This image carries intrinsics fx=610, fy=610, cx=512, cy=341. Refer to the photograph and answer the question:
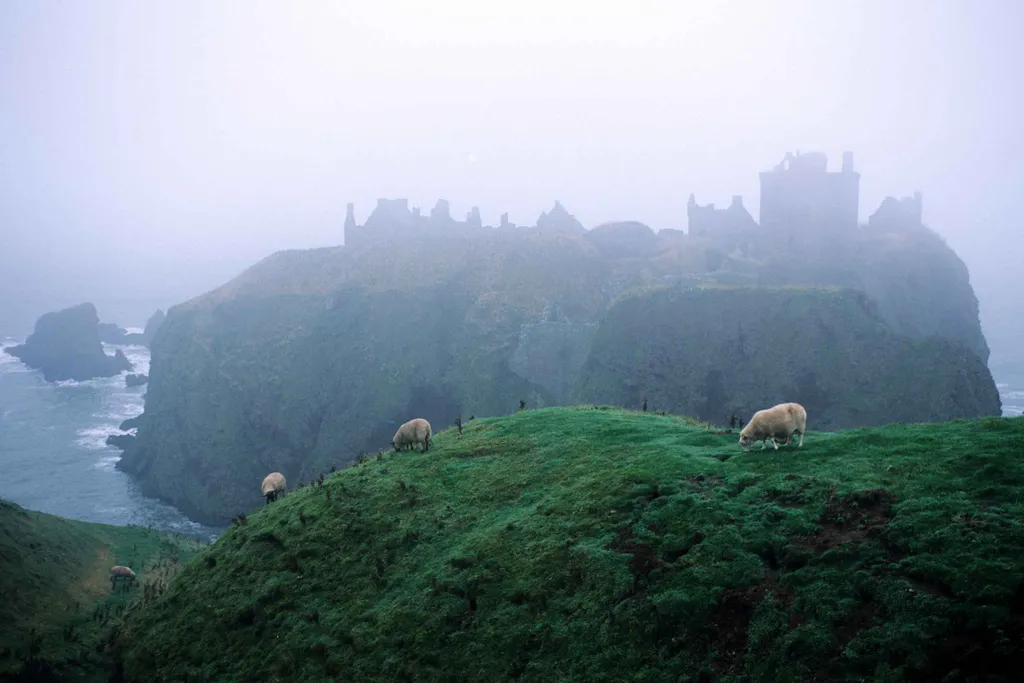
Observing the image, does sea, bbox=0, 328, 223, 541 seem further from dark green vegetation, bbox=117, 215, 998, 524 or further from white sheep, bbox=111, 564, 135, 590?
white sheep, bbox=111, 564, 135, 590

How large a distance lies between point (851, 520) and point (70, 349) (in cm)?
18817

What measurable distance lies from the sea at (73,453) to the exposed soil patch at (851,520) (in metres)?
71.4

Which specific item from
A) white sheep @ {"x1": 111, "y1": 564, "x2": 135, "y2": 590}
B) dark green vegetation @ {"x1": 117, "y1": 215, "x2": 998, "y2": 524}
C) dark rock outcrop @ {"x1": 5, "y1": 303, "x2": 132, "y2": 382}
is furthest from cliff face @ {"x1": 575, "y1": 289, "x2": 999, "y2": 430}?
dark rock outcrop @ {"x1": 5, "y1": 303, "x2": 132, "y2": 382}

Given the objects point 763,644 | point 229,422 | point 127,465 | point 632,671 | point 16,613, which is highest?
point 763,644

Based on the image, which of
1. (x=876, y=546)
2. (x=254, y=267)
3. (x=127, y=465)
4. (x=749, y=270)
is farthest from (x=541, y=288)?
(x=876, y=546)

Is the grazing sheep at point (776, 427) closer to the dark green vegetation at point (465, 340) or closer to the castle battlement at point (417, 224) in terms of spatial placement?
the dark green vegetation at point (465, 340)

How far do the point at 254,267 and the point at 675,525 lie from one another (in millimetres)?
136655

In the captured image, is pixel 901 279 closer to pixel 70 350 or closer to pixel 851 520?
pixel 851 520

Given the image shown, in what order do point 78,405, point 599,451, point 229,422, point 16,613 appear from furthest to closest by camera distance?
point 78,405, point 229,422, point 16,613, point 599,451

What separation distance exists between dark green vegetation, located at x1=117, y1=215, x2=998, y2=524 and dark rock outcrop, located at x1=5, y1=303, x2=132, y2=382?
52.0 meters

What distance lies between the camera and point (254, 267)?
134625 mm

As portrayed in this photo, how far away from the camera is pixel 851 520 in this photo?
12.2 m

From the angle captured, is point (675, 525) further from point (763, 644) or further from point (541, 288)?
point (541, 288)

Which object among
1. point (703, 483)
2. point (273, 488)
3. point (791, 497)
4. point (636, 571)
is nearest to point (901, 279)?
point (703, 483)
